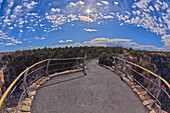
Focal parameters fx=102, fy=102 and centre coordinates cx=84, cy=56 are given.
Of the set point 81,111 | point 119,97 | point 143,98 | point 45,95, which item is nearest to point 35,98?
point 45,95

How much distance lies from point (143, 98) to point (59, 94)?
130 inches

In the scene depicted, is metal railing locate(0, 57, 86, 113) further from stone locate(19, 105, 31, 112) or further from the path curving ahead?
the path curving ahead

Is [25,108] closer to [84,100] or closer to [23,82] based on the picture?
[23,82]

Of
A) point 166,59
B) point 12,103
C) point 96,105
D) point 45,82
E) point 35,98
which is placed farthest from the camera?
point 166,59

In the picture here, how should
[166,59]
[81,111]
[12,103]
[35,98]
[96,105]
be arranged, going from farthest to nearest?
[166,59]
[12,103]
[35,98]
[96,105]
[81,111]

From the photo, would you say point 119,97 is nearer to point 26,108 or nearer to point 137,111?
point 137,111

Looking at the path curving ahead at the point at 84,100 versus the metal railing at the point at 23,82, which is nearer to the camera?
the metal railing at the point at 23,82

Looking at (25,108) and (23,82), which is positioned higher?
(23,82)

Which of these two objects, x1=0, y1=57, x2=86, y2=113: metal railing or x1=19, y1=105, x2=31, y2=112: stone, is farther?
x1=19, y1=105, x2=31, y2=112: stone

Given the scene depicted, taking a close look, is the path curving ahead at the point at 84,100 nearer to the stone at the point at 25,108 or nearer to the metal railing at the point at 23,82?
the stone at the point at 25,108

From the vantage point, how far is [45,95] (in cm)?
402

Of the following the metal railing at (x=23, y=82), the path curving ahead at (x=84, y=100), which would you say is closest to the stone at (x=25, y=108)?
the path curving ahead at (x=84, y=100)

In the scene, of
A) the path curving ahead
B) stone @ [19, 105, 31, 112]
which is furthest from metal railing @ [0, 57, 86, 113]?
the path curving ahead

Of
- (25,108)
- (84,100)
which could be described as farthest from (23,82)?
(84,100)
